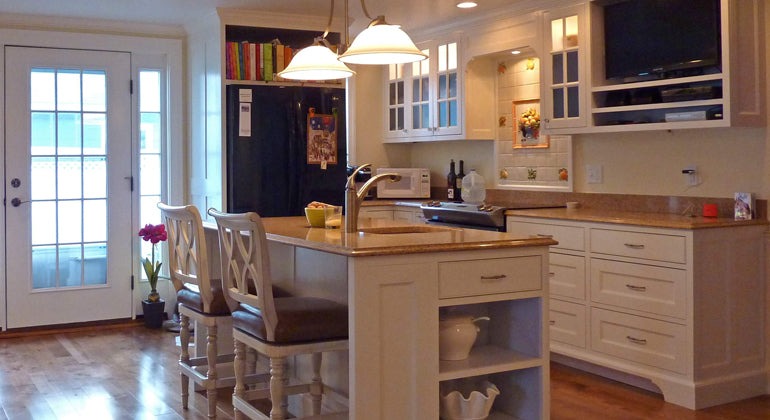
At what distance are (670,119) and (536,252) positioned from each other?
1.65 m

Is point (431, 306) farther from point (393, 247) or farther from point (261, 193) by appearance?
point (261, 193)

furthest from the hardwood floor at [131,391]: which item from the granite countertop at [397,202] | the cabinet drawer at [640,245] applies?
the granite countertop at [397,202]

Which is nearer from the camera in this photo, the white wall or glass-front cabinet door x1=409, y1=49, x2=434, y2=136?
the white wall

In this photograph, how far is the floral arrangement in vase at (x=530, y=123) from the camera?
5367mm

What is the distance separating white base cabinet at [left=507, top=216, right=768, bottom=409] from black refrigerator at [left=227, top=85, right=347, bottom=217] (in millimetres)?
2154

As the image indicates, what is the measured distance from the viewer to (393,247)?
2611 mm

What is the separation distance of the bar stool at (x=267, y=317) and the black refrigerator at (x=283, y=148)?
2.50m

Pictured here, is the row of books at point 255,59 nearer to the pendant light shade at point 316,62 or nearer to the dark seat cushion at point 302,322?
the pendant light shade at point 316,62

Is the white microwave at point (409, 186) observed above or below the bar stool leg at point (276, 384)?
above

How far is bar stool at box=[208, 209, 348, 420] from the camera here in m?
2.77

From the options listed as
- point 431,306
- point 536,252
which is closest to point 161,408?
point 431,306

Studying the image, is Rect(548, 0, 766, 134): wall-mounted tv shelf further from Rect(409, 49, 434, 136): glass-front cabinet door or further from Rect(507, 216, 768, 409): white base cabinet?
Rect(409, 49, 434, 136): glass-front cabinet door

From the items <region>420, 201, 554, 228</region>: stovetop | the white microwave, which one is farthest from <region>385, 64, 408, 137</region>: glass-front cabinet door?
<region>420, 201, 554, 228</region>: stovetop

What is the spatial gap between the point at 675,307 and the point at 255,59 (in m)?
3.26
